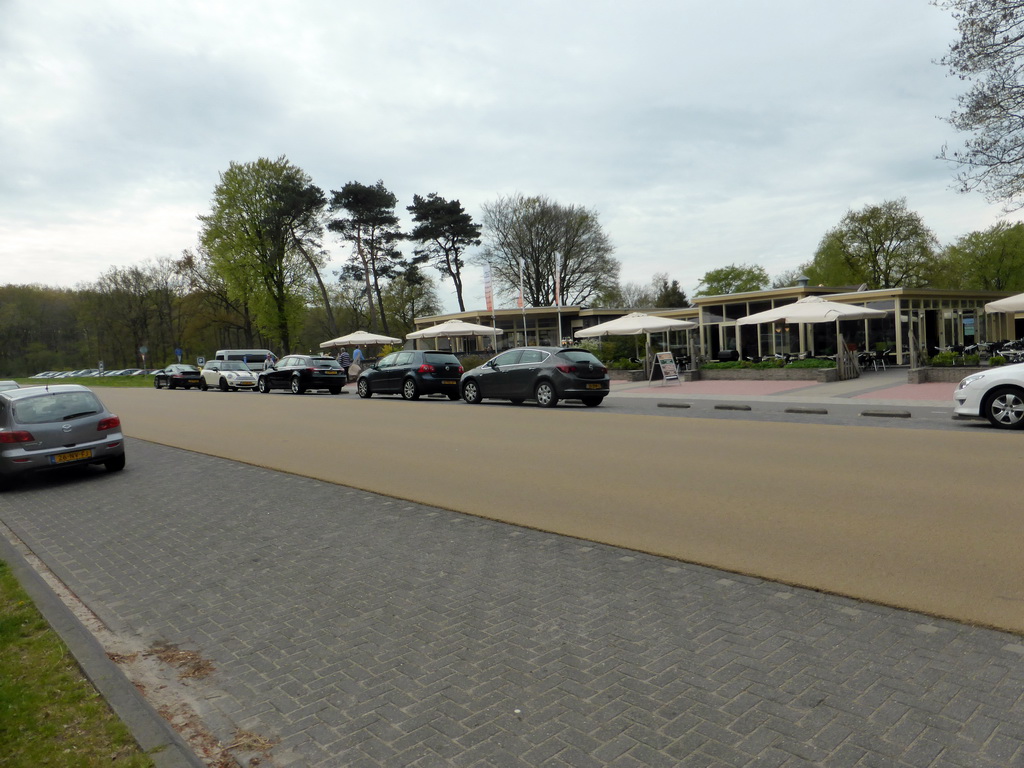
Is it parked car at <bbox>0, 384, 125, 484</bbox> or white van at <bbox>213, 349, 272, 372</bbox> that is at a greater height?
white van at <bbox>213, 349, 272, 372</bbox>

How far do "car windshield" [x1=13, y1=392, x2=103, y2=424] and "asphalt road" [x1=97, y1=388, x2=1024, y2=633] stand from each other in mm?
2239

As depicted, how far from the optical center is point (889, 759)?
2838 mm

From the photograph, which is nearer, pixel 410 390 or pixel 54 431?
pixel 54 431

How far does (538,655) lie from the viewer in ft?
12.9

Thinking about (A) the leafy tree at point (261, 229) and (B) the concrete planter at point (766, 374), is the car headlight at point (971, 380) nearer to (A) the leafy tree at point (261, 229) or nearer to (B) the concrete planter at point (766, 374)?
(B) the concrete planter at point (766, 374)

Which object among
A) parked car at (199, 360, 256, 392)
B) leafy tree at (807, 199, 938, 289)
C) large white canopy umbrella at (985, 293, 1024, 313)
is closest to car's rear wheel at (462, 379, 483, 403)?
large white canopy umbrella at (985, 293, 1024, 313)

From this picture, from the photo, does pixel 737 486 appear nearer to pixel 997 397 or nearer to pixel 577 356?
pixel 997 397

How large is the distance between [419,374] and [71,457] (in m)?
13.0

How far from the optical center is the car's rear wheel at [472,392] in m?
20.6

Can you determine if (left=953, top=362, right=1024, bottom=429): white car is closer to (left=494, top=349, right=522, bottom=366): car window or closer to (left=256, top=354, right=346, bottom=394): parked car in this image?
(left=494, top=349, right=522, bottom=366): car window

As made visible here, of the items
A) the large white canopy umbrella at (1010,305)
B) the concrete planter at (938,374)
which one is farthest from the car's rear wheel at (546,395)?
the large white canopy umbrella at (1010,305)

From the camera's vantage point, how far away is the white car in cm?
1188

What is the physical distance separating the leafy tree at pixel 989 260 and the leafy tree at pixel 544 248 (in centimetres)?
2405

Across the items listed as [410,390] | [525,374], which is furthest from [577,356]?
[410,390]
